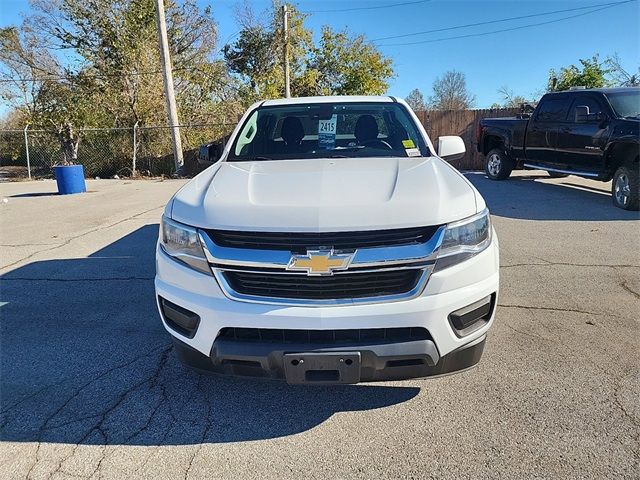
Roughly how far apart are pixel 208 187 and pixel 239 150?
112 cm

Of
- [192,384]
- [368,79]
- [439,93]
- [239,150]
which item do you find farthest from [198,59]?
[439,93]

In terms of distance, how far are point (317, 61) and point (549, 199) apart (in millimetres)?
23721

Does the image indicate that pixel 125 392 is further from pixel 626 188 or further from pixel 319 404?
pixel 626 188

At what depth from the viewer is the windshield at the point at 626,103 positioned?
8219 millimetres

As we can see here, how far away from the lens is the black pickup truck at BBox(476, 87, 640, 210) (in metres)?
7.90

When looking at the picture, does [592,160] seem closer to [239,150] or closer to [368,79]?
[239,150]

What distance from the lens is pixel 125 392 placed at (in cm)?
292

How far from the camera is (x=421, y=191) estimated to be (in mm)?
2547

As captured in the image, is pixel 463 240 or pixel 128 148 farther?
pixel 128 148

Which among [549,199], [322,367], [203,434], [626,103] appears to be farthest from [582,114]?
A: [203,434]

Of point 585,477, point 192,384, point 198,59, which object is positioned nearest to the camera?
point 585,477

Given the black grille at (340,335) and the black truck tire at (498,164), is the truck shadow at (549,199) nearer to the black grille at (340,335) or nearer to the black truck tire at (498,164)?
the black truck tire at (498,164)

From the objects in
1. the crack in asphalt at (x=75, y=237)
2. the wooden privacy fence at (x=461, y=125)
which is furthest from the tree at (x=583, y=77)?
the crack in asphalt at (x=75, y=237)

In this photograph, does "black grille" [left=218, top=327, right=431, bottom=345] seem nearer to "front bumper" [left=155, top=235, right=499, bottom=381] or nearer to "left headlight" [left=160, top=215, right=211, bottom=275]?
"front bumper" [left=155, top=235, right=499, bottom=381]
